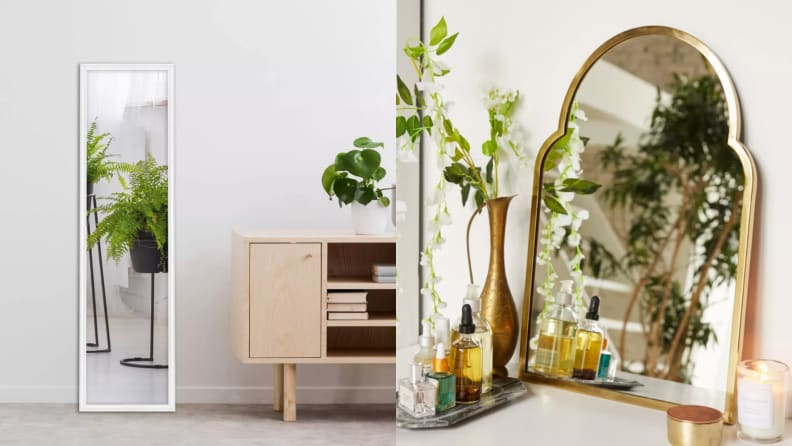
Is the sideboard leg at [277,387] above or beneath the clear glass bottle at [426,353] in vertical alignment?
beneath

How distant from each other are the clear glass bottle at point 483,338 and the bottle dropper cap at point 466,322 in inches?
1.0

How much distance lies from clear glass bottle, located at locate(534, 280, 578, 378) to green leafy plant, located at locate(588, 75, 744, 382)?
0.09m

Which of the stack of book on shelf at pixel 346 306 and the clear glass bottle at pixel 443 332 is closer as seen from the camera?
the clear glass bottle at pixel 443 332

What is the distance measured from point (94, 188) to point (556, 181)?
9.75 feet

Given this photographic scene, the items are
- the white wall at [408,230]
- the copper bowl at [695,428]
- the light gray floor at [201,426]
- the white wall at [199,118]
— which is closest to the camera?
the copper bowl at [695,428]

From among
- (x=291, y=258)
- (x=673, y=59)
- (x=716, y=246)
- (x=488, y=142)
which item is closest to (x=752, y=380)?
(x=716, y=246)

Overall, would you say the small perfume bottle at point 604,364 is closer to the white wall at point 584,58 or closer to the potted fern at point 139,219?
the white wall at point 584,58

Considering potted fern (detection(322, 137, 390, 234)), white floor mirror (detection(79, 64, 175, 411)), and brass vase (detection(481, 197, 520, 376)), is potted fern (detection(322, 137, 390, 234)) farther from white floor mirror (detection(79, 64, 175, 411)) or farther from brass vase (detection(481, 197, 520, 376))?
brass vase (detection(481, 197, 520, 376))

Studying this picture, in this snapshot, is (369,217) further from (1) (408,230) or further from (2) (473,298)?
(2) (473,298)

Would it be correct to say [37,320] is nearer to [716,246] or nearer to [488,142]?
[488,142]

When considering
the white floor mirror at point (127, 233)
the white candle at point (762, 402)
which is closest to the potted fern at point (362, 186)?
the white floor mirror at point (127, 233)

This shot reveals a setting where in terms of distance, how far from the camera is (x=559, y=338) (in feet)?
4.54

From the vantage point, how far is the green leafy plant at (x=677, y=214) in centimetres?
121

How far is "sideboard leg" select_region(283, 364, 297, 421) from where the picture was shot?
3.38 m
